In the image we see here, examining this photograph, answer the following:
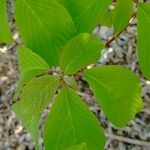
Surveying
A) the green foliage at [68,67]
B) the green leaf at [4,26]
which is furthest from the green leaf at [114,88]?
the green leaf at [4,26]

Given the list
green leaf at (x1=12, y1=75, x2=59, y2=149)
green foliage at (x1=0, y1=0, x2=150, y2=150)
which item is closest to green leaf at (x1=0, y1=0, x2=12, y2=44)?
green foliage at (x1=0, y1=0, x2=150, y2=150)

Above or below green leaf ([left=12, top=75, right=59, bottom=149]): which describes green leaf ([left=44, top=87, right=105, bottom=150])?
below

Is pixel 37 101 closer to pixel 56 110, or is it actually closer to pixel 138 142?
pixel 56 110

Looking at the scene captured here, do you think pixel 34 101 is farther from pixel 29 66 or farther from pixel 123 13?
pixel 123 13

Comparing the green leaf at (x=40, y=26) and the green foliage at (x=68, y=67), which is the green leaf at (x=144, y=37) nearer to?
the green foliage at (x=68, y=67)

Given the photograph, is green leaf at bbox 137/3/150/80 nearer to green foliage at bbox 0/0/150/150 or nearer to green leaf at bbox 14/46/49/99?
green foliage at bbox 0/0/150/150

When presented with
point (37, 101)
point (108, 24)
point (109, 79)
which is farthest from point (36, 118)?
point (108, 24)

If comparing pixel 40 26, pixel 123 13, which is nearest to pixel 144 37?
pixel 123 13
